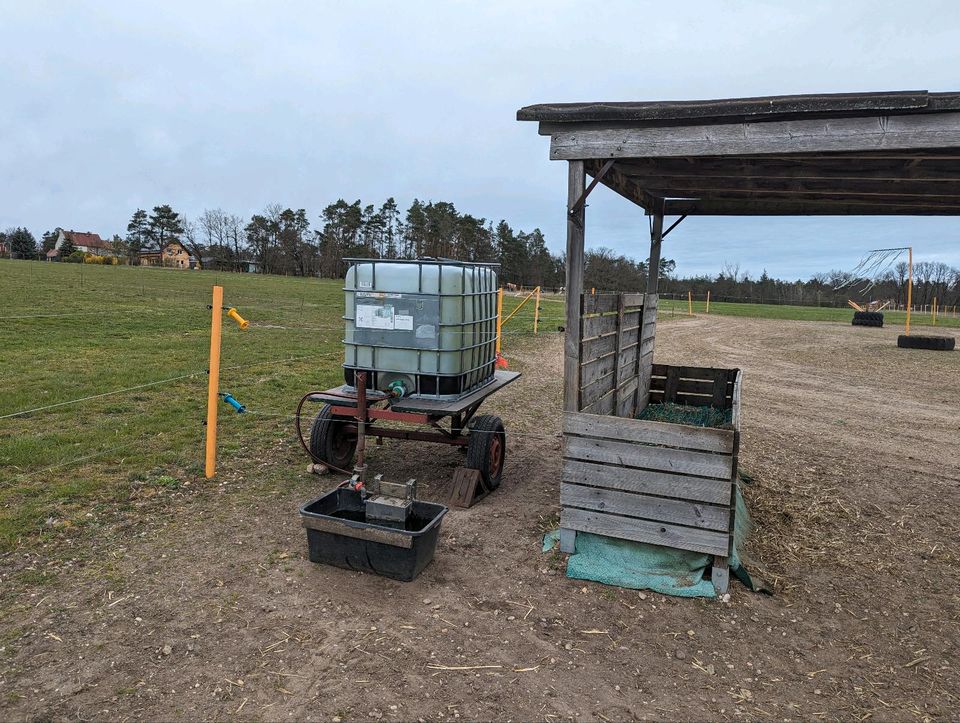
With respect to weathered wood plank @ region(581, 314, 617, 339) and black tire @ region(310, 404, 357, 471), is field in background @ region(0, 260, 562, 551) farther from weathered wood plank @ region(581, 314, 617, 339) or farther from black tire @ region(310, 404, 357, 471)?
weathered wood plank @ region(581, 314, 617, 339)

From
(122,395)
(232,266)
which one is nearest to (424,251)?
(232,266)

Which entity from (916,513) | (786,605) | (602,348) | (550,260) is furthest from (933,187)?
(550,260)

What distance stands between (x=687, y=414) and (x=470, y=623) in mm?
4712

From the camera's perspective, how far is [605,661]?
3.12 m

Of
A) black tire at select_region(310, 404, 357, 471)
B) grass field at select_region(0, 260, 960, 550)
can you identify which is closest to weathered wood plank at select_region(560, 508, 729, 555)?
black tire at select_region(310, 404, 357, 471)

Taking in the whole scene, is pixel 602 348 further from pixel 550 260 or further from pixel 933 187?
pixel 550 260

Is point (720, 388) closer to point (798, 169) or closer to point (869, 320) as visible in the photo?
point (798, 169)

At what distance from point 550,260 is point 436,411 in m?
62.1

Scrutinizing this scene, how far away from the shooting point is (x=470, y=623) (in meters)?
3.38

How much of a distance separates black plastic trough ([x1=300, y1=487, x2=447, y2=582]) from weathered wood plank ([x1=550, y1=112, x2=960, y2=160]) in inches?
107

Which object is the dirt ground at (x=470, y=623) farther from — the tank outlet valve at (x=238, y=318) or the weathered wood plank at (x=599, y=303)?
the weathered wood plank at (x=599, y=303)

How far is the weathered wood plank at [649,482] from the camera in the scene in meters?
3.80

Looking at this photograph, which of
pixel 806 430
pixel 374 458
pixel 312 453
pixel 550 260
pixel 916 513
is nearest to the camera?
pixel 916 513

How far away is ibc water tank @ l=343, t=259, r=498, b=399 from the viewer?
16.7 feet
